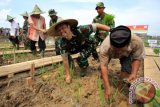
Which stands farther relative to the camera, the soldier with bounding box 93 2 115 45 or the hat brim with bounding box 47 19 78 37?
the soldier with bounding box 93 2 115 45

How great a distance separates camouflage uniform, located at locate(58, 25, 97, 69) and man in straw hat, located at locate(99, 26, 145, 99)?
0.88m

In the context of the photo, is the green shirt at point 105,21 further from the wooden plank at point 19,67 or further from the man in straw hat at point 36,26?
the man in straw hat at point 36,26

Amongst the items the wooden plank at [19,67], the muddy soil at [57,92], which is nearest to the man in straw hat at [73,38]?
the muddy soil at [57,92]

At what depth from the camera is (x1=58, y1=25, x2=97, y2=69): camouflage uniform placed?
15.2 feet

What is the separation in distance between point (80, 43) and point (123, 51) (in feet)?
4.77

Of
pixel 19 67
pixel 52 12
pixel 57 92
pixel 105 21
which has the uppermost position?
pixel 52 12

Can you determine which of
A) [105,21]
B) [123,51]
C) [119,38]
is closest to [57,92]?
[123,51]

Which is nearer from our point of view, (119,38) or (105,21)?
(119,38)

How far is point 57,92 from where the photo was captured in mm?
4156

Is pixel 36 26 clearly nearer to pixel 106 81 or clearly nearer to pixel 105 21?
pixel 105 21

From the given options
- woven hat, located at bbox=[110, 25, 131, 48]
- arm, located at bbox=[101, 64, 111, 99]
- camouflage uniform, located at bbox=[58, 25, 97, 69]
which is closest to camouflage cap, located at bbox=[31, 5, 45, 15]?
camouflage uniform, located at bbox=[58, 25, 97, 69]

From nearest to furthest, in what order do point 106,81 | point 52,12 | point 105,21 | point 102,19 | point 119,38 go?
point 119,38, point 106,81, point 105,21, point 102,19, point 52,12

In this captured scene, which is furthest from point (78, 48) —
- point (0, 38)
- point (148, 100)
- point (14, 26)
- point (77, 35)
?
point (0, 38)

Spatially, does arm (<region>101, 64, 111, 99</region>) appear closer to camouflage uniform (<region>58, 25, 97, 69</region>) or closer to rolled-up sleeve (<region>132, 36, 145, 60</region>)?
rolled-up sleeve (<region>132, 36, 145, 60</region>)
